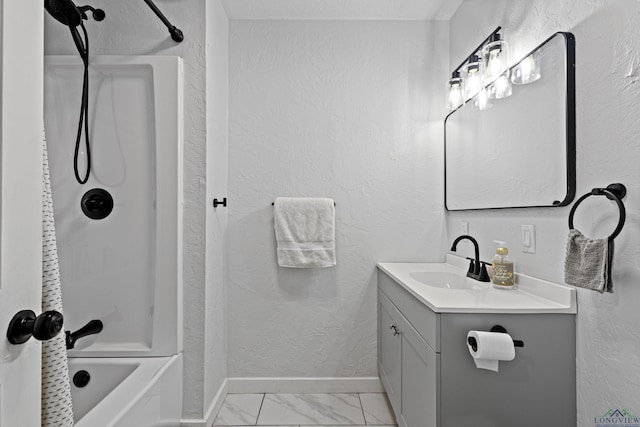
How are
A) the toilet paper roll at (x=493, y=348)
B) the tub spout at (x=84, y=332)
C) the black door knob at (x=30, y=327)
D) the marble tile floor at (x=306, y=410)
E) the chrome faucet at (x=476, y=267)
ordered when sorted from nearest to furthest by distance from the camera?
the black door knob at (x=30, y=327) < the toilet paper roll at (x=493, y=348) < the tub spout at (x=84, y=332) < the chrome faucet at (x=476, y=267) < the marble tile floor at (x=306, y=410)

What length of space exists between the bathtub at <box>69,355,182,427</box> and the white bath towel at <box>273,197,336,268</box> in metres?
0.86

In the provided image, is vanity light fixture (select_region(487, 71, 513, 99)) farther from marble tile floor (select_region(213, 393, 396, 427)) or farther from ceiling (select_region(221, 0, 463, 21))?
marble tile floor (select_region(213, 393, 396, 427))

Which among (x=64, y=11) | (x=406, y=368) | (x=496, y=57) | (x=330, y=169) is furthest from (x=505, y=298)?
(x=64, y=11)

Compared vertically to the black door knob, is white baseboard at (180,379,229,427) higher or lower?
lower

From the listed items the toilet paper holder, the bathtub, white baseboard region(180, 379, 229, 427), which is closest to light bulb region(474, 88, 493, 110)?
the toilet paper holder

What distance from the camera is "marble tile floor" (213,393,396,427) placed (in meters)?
2.16

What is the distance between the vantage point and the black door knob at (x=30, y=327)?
0.69 m

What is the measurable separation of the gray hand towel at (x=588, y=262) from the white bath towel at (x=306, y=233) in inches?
55.2

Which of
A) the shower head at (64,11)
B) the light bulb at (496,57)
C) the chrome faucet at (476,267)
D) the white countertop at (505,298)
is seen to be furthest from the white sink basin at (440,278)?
the shower head at (64,11)

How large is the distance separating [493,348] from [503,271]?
55 cm

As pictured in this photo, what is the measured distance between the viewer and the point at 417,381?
1.57m

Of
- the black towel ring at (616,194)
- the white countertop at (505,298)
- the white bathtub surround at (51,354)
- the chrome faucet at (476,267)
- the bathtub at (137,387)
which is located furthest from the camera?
the chrome faucet at (476,267)

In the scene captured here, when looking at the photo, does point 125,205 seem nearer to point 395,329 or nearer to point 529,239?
point 395,329

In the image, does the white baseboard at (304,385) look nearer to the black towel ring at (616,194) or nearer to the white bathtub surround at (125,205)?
the white bathtub surround at (125,205)
